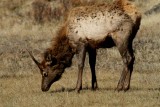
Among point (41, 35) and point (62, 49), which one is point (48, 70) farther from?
point (41, 35)

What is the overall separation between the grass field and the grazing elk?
57 cm

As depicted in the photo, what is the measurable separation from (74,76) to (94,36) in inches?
171

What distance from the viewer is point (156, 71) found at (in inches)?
789

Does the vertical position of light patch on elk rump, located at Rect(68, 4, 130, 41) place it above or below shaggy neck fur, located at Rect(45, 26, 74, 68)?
above

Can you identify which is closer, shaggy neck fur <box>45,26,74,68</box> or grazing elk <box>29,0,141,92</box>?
grazing elk <box>29,0,141,92</box>

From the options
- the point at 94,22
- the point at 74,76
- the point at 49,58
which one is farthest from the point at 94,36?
the point at 74,76

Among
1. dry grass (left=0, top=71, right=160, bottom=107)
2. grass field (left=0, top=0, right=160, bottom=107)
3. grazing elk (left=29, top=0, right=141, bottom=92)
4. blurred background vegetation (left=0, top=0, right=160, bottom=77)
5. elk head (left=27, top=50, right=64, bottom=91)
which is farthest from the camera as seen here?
blurred background vegetation (left=0, top=0, right=160, bottom=77)

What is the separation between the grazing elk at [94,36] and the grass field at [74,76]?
1.88ft

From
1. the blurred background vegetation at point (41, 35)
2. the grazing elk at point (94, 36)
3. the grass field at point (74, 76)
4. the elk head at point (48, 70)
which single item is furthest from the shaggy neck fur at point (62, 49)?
the blurred background vegetation at point (41, 35)

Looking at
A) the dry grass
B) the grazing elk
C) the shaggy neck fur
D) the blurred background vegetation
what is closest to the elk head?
the grazing elk

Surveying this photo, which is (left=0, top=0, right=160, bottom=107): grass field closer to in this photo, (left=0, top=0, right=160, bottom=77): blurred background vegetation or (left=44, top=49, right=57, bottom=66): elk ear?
(left=0, top=0, right=160, bottom=77): blurred background vegetation

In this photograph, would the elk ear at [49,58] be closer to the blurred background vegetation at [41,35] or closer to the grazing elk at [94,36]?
the grazing elk at [94,36]

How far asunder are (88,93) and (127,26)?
6.90 feet

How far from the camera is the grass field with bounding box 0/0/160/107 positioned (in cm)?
1402
